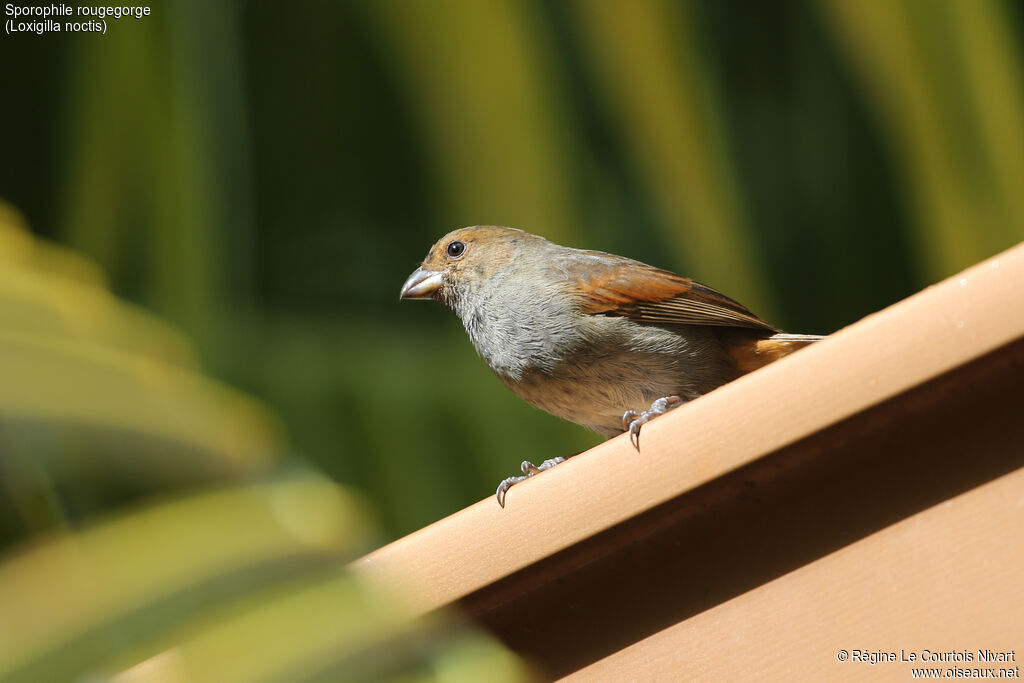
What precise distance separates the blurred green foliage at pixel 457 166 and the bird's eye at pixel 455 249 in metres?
0.08

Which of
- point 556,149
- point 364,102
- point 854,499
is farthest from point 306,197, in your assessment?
point 854,499

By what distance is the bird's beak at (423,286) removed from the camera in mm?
3168

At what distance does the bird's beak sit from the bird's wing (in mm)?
574

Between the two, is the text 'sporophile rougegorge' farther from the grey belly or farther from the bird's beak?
A: the grey belly

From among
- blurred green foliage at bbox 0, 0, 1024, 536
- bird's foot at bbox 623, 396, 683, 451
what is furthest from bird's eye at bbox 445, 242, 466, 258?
bird's foot at bbox 623, 396, 683, 451

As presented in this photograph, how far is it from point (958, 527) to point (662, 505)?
1.08 ft

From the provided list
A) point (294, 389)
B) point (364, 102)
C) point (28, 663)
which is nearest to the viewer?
point (28, 663)

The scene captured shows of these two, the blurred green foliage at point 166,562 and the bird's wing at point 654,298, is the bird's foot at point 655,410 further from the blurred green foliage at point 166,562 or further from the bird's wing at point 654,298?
the blurred green foliage at point 166,562

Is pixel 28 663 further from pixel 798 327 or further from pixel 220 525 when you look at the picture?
pixel 798 327

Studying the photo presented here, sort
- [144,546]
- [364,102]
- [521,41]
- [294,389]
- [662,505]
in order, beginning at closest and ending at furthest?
[144,546] → [662,505] → [521,41] → [364,102] → [294,389]

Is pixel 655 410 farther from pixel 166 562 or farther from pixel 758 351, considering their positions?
pixel 166 562

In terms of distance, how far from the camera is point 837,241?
3.04m

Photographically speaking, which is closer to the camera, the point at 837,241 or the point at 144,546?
the point at 144,546

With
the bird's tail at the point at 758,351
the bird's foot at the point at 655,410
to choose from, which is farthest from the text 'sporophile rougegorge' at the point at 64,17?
the bird's tail at the point at 758,351
